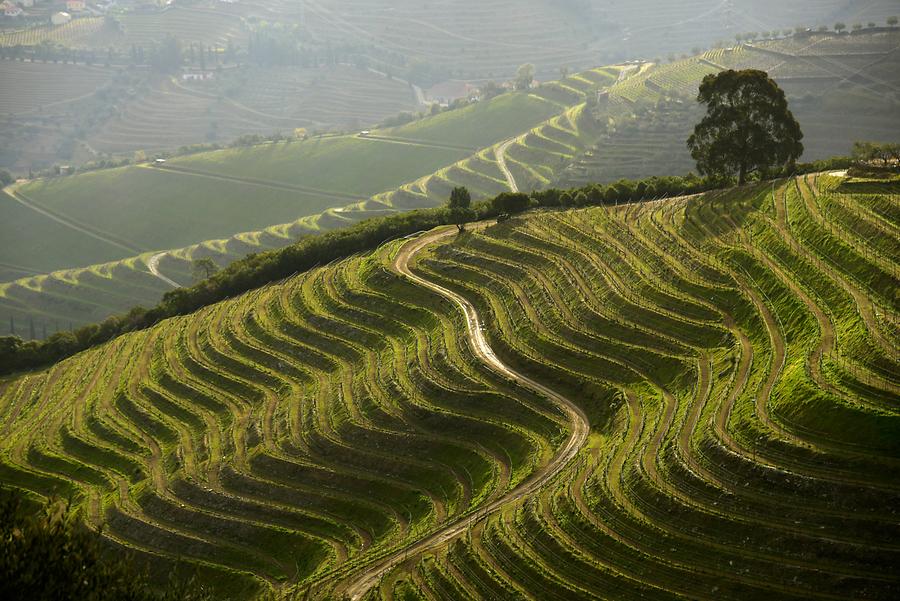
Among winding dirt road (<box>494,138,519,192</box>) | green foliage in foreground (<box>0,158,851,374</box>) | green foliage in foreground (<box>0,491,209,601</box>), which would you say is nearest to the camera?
green foliage in foreground (<box>0,491,209,601</box>)

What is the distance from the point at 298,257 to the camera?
4281 inches

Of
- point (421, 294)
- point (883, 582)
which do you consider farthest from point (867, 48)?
point (883, 582)

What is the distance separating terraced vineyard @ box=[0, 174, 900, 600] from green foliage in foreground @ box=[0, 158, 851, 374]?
4.64m

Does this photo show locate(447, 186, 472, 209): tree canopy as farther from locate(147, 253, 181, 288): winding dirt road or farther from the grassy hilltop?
locate(147, 253, 181, 288): winding dirt road

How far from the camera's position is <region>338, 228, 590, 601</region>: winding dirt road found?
182ft

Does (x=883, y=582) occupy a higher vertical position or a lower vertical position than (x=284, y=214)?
higher

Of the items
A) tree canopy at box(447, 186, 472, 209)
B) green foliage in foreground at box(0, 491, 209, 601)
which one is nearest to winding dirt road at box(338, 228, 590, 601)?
green foliage in foreground at box(0, 491, 209, 601)

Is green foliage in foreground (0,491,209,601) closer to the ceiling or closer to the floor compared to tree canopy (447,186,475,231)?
closer to the floor

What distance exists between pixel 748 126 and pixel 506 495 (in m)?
54.1

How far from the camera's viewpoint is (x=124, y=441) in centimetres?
8225

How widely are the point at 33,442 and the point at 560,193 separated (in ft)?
182

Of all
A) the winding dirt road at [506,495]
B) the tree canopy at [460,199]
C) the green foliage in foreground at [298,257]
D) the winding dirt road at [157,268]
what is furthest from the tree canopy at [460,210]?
the winding dirt road at [157,268]

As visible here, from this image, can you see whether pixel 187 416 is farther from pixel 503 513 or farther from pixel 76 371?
pixel 503 513

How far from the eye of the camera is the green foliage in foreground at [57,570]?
47938mm
